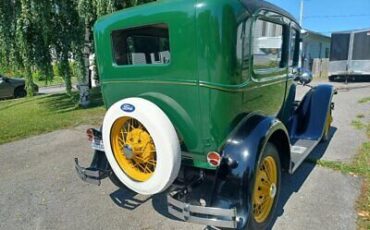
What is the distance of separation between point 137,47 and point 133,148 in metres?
1.19

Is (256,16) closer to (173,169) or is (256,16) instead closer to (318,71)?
(173,169)

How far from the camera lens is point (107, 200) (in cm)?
353

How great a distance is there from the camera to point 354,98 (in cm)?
1038

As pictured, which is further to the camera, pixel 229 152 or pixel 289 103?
pixel 289 103

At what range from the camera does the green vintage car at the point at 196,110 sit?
244 cm

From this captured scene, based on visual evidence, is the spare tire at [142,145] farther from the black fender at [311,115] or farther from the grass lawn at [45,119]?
the grass lawn at [45,119]

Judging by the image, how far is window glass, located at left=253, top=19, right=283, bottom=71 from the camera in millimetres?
2910

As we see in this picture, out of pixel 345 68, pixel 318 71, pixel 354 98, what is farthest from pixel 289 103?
pixel 318 71

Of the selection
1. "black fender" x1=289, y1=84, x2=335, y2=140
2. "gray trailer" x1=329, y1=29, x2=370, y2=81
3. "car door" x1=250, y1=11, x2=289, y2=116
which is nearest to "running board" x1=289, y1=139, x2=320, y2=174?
"black fender" x1=289, y1=84, x2=335, y2=140

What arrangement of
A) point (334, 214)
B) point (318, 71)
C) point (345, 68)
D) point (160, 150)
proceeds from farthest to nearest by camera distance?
point (318, 71), point (345, 68), point (334, 214), point (160, 150)

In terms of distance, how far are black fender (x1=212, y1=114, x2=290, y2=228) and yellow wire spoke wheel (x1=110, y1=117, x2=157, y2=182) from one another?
2.12ft

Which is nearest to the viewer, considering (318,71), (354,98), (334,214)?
(334,214)

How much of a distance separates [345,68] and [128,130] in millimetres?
15750

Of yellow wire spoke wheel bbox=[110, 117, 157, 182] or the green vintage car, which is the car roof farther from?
yellow wire spoke wheel bbox=[110, 117, 157, 182]
